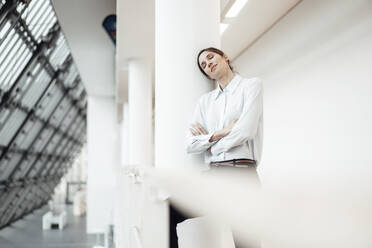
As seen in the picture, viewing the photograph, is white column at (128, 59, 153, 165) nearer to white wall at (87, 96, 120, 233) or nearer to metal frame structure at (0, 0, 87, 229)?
metal frame structure at (0, 0, 87, 229)

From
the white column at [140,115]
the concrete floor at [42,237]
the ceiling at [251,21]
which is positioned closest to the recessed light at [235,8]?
the ceiling at [251,21]

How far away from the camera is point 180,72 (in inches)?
111

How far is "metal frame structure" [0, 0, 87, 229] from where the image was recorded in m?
9.63

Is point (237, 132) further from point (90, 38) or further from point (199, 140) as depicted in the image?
point (90, 38)

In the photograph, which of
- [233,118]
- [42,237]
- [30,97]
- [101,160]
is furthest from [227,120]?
[101,160]

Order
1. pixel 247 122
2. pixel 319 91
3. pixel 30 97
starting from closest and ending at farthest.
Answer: pixel 247 122 → pixel 319 91 → pixel 30 97

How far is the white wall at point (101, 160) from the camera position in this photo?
15328mm

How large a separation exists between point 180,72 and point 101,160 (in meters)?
13.8

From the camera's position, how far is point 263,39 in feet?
22.8

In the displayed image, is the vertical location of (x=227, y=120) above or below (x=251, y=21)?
below

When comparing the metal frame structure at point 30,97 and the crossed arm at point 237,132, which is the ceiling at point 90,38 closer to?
the metal frame structure at point 30,97

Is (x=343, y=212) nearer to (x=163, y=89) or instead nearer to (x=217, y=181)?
(x=217, y=181)

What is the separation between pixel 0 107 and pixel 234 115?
384 inches

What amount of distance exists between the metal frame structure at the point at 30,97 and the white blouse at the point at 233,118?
269 inches
